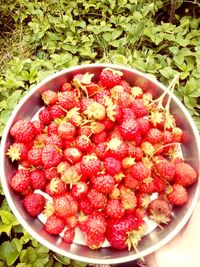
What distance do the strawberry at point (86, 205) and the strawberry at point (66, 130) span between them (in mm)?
188

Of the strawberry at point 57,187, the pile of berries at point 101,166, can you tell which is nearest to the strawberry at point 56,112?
the pile of berries at point 101,166

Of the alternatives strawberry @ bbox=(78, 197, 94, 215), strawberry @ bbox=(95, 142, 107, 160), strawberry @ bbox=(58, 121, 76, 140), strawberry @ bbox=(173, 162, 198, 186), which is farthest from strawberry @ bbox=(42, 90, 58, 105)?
strawberry @ bbox=(173, 162, 198, 186)

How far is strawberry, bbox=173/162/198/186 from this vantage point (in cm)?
131

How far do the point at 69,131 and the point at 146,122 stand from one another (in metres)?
0.23

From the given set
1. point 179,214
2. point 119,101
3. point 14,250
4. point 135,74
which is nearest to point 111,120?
point 119,101

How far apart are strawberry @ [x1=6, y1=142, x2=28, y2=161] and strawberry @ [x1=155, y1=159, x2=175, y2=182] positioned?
40 cm

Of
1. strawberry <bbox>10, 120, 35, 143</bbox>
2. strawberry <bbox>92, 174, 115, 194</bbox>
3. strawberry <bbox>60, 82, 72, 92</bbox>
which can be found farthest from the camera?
strawberry <bbox>60, 82, 72, 92</bbox>

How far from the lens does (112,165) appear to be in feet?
4.03

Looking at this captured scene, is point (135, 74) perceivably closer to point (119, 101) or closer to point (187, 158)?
point (119, 101)

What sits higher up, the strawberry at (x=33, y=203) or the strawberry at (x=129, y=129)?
the strawberry at (x=129, y=129)

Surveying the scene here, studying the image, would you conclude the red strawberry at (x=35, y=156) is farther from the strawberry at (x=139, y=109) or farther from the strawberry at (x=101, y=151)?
the strawberry at (x=139, y=109)

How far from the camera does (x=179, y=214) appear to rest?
1315mm

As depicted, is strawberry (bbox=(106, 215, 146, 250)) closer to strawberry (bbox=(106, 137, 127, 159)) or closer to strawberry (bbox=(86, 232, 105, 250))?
Result: strawberry (bbox=(86, 232, 105, 250))

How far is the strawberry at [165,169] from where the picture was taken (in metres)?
1.27
